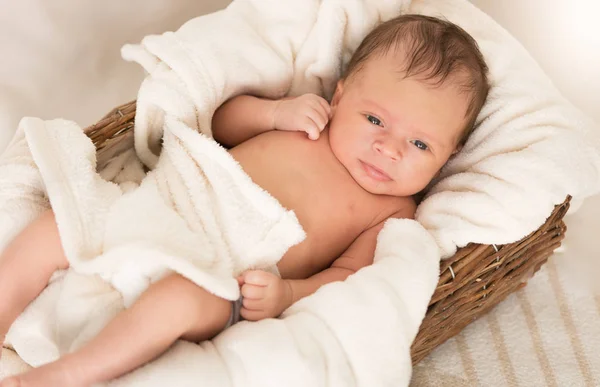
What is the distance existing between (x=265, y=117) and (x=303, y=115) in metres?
0.09

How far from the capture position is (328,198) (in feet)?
3.78

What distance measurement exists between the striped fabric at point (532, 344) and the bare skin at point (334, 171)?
320 millimetres

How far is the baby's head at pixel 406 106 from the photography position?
115 cm

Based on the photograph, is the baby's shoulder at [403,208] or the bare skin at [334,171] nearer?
the bare skin at [334,171]

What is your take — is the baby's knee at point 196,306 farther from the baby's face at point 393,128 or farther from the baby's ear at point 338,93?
the baby's ear at point 338,93

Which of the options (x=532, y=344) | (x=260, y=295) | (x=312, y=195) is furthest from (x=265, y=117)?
(x=532, y=344)

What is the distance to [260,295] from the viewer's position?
0.96m

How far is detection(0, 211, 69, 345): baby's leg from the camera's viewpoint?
0.95 meters

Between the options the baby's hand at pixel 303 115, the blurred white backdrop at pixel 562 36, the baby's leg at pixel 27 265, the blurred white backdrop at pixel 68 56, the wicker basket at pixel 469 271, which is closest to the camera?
the baby's leg at pixel 27 265

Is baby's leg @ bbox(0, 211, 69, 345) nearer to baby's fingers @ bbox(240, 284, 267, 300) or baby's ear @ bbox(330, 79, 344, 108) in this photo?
baby's fingers @ bbox(240, 284, 267, 300)

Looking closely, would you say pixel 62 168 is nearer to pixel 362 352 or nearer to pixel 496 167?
pixel 362 352

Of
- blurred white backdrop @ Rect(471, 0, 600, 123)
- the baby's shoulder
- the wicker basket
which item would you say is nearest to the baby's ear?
the baby's shoulder

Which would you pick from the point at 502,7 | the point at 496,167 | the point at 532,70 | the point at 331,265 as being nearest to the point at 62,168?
the point at 331,265

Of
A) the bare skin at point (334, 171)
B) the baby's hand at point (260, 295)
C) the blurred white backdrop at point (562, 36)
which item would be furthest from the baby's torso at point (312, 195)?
the blurred white backdrop at point (562, 36)
